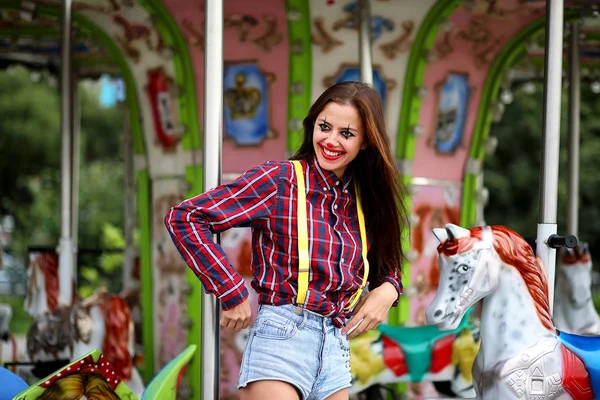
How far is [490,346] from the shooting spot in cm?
327

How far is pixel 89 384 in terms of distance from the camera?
3.06 metres

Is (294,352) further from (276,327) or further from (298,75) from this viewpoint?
(298,75)

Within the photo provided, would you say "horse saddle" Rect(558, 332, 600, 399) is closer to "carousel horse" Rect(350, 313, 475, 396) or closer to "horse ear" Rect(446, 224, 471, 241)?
"horse ear" Rect(446, 224, 471, 241)

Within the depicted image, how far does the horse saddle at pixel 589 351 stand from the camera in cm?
316

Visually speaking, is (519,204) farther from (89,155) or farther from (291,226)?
(291,226)

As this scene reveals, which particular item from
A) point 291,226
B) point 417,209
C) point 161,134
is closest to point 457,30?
point 417,209

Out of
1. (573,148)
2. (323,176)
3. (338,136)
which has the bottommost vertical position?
(323,176)

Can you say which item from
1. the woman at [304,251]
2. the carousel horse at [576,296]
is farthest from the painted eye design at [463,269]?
the carousel horse at [576,296]

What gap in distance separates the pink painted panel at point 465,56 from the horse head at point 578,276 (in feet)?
2.95

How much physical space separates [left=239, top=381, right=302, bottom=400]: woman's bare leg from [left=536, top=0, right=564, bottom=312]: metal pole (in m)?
1.48

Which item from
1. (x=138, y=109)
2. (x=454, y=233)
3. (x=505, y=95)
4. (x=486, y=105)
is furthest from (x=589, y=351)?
(x=505, y=95)

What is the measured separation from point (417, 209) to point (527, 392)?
2.50 m

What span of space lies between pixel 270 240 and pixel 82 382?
106 cm

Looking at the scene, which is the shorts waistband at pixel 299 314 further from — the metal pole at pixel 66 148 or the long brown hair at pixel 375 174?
the metal pole at pixel 66 148
